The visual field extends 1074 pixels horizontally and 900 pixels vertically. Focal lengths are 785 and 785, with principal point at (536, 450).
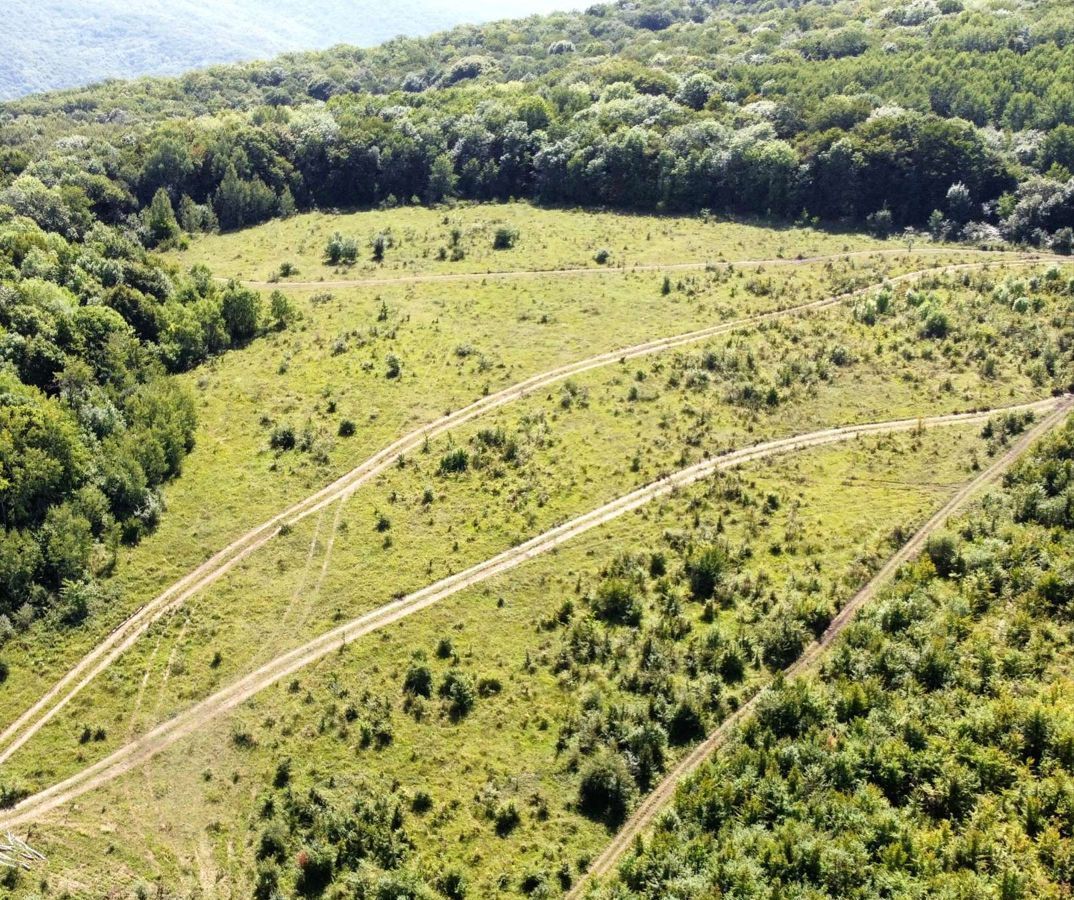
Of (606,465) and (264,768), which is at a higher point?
(606,465)

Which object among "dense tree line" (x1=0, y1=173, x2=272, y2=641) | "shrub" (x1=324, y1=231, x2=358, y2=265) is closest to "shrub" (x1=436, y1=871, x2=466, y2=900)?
"dense tree line" (x1=0, y1=173, x2=272, y2=641)

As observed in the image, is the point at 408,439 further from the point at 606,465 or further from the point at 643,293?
the point at 643,293

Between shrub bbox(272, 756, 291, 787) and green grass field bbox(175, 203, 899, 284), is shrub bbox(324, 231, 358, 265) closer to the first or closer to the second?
green grass field bbox(175, 203, 899, 284)

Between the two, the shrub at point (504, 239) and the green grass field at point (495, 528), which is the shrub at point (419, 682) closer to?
the green grass field at point (495, 528)

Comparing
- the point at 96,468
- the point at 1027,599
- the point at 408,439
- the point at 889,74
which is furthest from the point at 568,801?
the point at 889,74

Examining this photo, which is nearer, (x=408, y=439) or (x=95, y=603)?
(x=95, y=603)

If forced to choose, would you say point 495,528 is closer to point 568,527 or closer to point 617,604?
point 568,527

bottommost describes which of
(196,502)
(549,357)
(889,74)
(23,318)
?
(196,502)

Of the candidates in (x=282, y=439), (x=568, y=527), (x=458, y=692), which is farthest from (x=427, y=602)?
(x=282, y=439)
